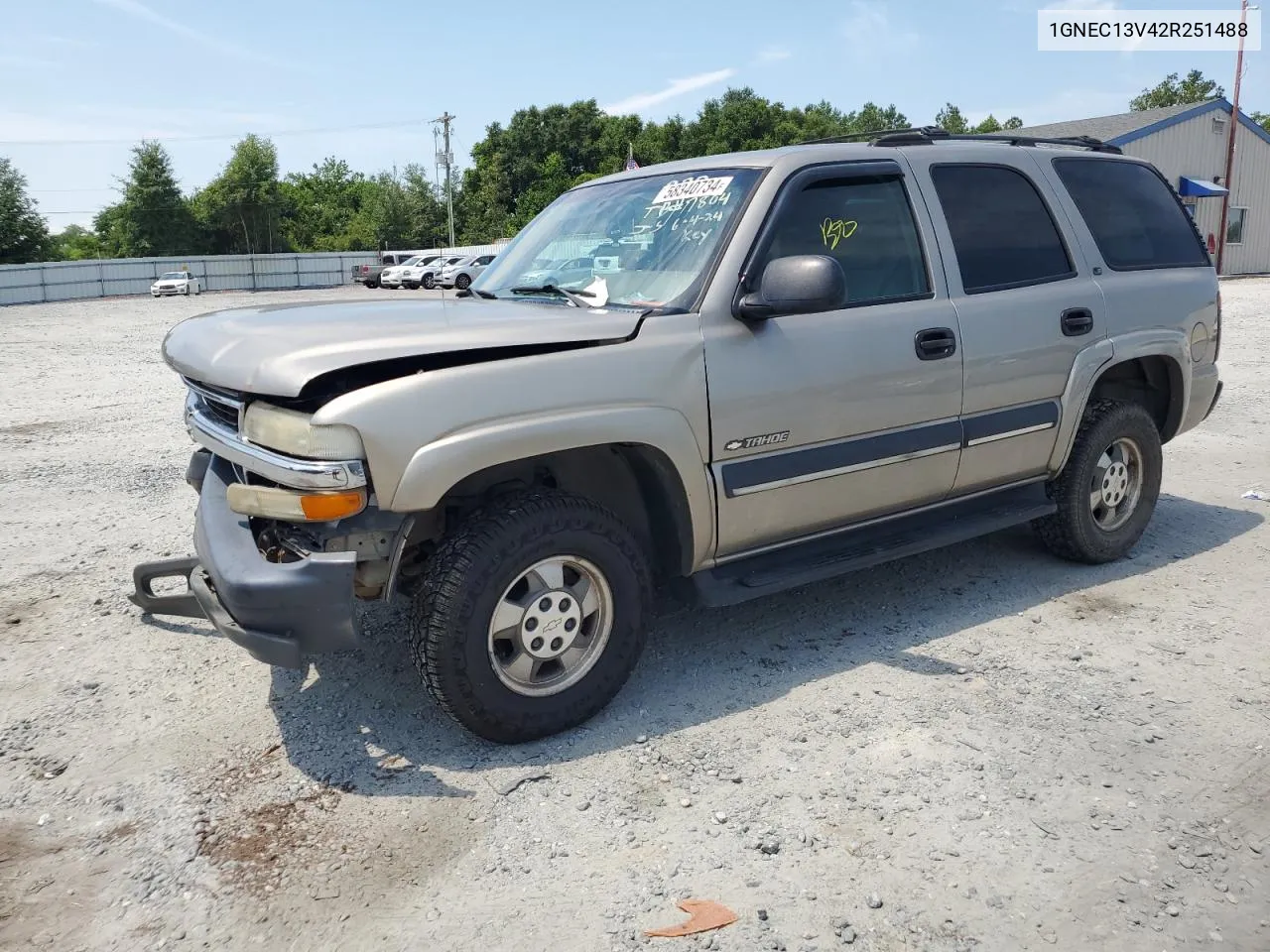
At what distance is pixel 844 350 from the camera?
3803 mm

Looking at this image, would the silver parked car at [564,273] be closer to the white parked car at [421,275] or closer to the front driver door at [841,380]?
the front driver door at [841,380]

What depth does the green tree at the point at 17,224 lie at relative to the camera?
4944 cm

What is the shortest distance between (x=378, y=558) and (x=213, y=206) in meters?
62.8

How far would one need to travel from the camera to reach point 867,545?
4.11 m

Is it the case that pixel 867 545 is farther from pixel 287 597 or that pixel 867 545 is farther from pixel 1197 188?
pixel 1197 188

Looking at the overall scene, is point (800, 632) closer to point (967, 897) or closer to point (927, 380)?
point (927, 380)

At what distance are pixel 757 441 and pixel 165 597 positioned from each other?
8.49ft

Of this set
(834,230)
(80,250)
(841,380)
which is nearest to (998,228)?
(834,230)

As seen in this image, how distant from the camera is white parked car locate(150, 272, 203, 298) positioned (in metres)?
39.8

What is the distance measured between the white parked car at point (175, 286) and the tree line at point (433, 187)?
1505 cm

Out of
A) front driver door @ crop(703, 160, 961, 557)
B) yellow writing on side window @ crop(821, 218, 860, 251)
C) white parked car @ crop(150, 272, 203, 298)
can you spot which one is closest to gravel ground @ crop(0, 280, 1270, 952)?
front driver door @ crop(703, 160, 961, 557)

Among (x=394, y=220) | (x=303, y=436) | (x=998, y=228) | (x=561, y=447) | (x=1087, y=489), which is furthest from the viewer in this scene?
(x=394, y=220)

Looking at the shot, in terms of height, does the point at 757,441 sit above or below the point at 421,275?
below

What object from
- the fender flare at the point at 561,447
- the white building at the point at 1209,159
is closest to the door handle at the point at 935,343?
the fender flare at the point at 561,447
